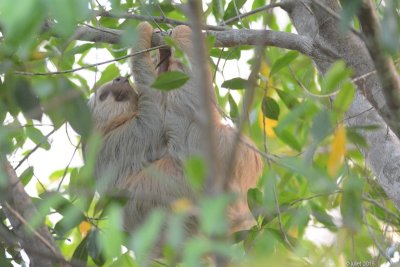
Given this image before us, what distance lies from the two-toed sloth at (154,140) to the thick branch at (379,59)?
83.8 inches

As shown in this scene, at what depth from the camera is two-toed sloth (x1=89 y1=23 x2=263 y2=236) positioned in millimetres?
5117

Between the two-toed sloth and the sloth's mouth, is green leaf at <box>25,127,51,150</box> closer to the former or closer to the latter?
the two-toed sloth

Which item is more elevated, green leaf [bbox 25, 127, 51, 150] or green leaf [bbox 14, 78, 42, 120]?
green leaf [bbox 14, 78, 42, 120]

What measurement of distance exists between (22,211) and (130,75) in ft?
9.56

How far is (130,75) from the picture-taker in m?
6.12

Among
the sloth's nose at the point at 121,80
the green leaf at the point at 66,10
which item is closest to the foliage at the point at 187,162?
the green leaf at the point at 66,10

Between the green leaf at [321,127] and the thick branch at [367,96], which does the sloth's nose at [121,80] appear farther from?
the green leaf at [321,127]

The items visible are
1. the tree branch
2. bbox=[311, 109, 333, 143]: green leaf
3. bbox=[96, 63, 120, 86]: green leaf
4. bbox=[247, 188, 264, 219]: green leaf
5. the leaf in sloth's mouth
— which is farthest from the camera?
bbox=[96, 63, 120, 86]: green leaf

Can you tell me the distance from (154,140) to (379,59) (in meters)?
3.21

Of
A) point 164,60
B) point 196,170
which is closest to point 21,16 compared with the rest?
point 196,170

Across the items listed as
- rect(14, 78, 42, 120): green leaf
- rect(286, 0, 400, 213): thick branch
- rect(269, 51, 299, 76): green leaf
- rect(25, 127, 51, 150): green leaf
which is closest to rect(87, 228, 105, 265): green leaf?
rect(14, 78, 42, 120): green leaf

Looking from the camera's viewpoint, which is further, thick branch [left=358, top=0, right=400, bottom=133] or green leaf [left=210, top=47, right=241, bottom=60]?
green leaf [left=210, top=47, right=241, bottom=60]

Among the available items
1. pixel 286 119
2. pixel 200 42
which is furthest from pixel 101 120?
pixel 200 42

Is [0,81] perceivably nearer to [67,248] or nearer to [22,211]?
[22,211]
